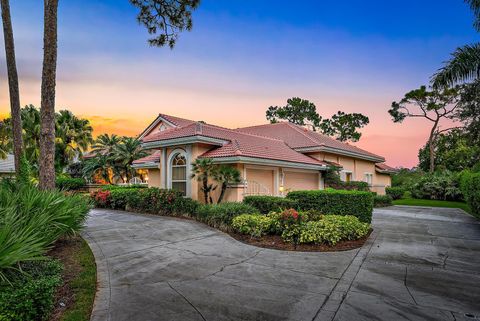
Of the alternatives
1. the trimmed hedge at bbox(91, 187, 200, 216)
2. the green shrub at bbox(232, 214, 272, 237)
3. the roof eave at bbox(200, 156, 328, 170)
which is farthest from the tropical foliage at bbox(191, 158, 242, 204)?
the green shrub at bbox(232, 214, 272, 237)

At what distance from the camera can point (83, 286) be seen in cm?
497

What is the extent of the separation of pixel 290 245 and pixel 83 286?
5.27 metres

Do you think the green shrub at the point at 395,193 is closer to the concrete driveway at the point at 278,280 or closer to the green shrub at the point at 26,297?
the concrete driveway at the point at 278,280

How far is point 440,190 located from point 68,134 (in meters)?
38.2

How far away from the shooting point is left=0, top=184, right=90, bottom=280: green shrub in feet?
12.6

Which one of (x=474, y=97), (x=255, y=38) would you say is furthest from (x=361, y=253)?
(x=474, y=97)

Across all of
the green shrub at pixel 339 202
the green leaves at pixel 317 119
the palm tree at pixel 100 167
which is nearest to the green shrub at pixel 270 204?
the green shrub at pixel 339 202

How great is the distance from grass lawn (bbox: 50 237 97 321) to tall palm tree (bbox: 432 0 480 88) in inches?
645

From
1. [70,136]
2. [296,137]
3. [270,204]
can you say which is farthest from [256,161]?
[70,136]

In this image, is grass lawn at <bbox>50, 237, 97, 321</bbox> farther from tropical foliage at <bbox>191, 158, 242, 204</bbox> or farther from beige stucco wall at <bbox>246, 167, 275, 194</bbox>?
beige stucco wall at <bbox>246, 167, 275, 194</bbox>

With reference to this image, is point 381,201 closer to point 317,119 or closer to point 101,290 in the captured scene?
point 101,290

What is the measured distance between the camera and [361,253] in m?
7.56

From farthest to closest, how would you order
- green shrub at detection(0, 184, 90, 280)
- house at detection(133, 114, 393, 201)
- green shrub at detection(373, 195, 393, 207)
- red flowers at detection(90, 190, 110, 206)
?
1. green shrub at detection(373, 195, 393, 207)
2. red flowers at detection(90, 190, 110, 206)
3. house at detection(133, 114, 393, 201)
4. green shrub at detection(0, 184, 90, 280)

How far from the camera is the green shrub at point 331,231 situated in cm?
820
